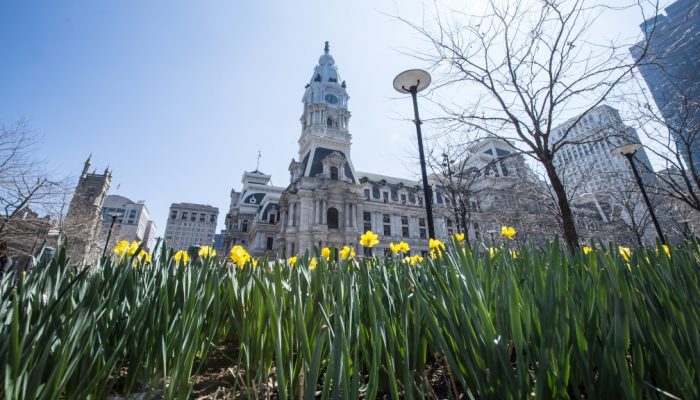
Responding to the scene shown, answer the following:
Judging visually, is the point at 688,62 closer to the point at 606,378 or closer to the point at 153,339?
the point at 606,378

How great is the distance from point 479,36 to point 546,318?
7.89m

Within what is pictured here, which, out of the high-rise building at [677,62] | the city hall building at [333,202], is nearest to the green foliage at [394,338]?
the high-rise building at [677,62]

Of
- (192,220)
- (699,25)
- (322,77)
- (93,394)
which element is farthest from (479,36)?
(192,220)

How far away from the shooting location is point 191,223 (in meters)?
108

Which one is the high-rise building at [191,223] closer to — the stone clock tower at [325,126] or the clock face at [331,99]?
the stone clock tower at [325,126]

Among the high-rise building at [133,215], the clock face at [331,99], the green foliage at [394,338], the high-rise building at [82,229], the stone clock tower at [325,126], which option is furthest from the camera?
the high-rise building at [133,215]

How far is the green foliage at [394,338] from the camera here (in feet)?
2.66

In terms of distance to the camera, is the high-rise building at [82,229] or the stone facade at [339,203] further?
the stone facade at [339,203]

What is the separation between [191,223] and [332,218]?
300 feet

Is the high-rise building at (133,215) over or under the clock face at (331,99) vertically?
under

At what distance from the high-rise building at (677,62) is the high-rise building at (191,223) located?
113m

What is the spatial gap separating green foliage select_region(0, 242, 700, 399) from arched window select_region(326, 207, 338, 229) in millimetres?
33232

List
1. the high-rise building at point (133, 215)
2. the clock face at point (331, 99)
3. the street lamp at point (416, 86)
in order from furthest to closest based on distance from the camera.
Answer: the high-rise building at point (133, 215) < the clock face at point (331, 99) < the street lamp at point (416, 86)

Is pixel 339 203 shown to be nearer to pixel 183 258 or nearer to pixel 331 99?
pixel 331 99
